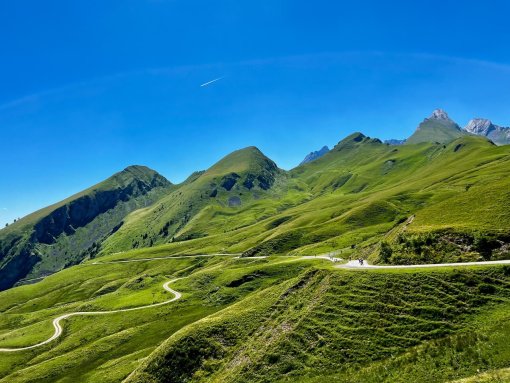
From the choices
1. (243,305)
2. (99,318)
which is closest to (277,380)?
(243,305)

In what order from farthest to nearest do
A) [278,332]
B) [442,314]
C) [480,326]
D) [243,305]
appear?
[243,305] → [278,332] → [442,314] → [480,326]

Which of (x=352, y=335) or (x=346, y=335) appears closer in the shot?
(x=352, y=335)

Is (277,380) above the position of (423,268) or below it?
below

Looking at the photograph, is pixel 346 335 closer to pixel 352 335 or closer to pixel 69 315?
pixel 352 335

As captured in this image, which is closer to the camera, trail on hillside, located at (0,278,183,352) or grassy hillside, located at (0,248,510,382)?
grassy hillside, located at (0,248,510,382)

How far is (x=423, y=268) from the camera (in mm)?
66125

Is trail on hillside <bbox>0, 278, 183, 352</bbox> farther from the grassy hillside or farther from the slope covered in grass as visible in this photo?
the slope covered in grass

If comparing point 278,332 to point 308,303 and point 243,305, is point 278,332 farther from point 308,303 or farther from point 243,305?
point 243,305

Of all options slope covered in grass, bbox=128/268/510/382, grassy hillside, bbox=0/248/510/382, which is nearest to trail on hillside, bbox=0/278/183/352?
grassy hillside, bbox=0/248/510/382

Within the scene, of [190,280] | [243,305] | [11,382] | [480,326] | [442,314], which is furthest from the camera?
[190,280]

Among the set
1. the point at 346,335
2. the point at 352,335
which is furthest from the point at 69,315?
the point at 352,335

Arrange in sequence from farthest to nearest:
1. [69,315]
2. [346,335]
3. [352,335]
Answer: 1. [69,315]
2. [346,335]
3. [352,335]

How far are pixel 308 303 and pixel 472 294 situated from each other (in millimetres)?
26368

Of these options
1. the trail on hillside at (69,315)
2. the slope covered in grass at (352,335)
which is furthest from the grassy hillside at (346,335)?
the trail on hillside at (69,315)
